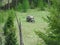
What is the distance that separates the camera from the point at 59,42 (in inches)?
491

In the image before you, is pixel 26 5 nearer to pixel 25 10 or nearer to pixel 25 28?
pixel 25 10

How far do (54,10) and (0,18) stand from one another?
56.0ft

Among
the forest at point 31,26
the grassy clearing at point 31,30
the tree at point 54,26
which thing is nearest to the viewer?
the tree at point 54,26

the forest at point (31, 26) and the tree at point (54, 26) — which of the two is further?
the forest at point (31, 26)

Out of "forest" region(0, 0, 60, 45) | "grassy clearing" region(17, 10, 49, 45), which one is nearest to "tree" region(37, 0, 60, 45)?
"forest" region(0, 0, 60, 45)

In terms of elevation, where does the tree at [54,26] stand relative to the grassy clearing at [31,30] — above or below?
above

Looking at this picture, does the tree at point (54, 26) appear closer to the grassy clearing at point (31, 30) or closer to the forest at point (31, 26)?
the forest at point (31, 26)

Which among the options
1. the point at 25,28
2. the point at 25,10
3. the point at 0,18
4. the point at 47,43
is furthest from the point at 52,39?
the point at 25,10

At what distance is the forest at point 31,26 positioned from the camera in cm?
1275

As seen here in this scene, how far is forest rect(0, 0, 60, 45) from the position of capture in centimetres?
1275

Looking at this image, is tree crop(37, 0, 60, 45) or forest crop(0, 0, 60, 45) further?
forest crop(0, 0, 60, 45)

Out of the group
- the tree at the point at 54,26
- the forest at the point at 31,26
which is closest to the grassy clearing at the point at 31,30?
the forest at the point at 31,26

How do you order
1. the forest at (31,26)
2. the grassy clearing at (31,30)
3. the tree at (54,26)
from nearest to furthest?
1. the tree at (54,26)
2. the forest at (31,26)
3. the grassy clearing at (31,30)

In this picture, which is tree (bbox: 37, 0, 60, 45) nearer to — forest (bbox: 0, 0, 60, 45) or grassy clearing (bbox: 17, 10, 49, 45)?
forest (bbox: 0, 0, 60, 45)
